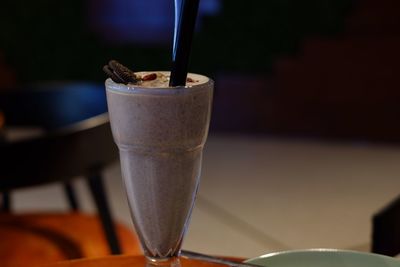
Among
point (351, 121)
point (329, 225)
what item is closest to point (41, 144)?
point (329, 225)

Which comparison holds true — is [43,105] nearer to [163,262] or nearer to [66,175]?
[66,175]

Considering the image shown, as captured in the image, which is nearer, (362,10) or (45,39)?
(362,10)

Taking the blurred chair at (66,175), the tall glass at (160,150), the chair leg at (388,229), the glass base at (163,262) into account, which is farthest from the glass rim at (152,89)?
the blurred chair at (66,175)

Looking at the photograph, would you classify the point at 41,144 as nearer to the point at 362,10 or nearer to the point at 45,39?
the point at 362,10

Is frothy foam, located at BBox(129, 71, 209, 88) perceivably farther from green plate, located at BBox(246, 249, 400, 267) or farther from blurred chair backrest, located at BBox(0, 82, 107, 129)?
blurred chair backrest, located at BBox(0, 82, 107, 129)

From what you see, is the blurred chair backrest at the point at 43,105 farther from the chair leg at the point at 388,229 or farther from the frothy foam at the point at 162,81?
the frothy foam at the point at 162,81

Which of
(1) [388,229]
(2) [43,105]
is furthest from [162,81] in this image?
(2) [43,105]

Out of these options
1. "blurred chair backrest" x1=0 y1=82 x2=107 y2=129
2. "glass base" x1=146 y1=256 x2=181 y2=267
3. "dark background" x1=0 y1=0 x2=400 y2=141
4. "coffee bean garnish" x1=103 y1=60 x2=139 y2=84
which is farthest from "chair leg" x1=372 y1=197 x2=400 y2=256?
"dark background" x1=0 y1=0 x2=400 y2=141
